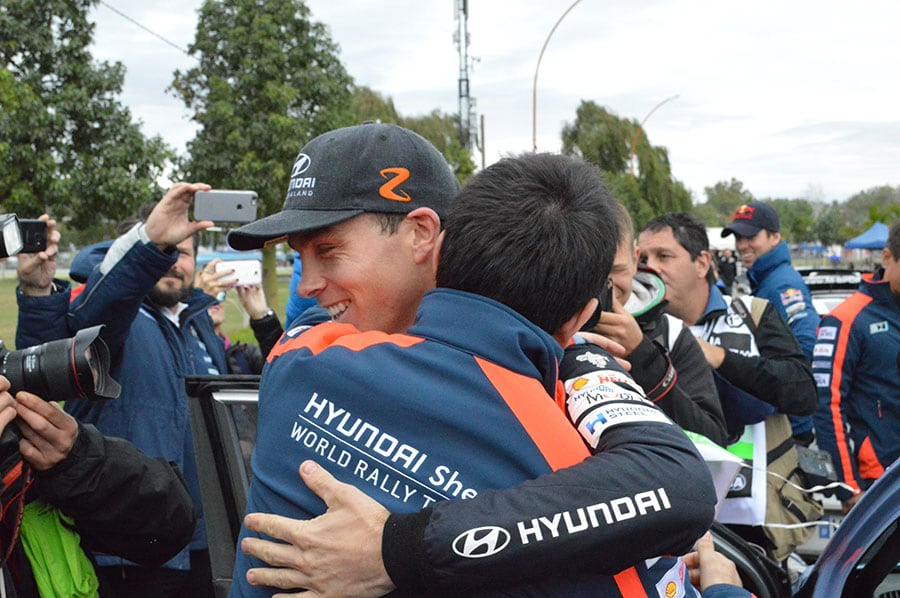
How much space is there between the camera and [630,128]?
125 feet

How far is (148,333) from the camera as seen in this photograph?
357 cm

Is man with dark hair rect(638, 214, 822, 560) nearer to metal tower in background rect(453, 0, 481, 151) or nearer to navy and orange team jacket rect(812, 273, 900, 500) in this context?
navy and orange team jacket rect(812, 273, 900, 500)

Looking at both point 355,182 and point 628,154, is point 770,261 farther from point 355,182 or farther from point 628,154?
point 628,154

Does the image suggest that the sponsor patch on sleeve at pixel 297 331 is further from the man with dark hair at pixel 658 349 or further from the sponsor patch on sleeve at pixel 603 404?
the man with dark hair at pixel 658 349

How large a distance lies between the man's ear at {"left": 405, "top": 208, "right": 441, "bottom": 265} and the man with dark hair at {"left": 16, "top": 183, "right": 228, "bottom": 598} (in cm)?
154

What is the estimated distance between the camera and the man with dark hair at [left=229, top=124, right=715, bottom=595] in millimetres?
1068

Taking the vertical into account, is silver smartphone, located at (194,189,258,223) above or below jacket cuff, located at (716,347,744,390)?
above

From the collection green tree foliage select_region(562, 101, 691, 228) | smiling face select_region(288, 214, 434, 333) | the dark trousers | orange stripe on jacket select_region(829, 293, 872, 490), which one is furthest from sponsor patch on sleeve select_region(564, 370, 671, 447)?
green tree foliage select_region(562, 101, 691, 228)

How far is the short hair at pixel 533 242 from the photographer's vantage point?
117cm

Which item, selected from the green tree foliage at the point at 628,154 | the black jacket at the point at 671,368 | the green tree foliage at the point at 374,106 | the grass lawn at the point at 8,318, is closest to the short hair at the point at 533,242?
the black jacket at the point at 671,368

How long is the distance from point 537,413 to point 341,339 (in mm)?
308

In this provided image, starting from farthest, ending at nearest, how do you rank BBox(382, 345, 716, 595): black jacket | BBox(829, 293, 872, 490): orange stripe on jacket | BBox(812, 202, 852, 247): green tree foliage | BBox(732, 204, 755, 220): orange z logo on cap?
1. BBox(812, 202, 852, 247): green tree foliage
2. BBox(732, 204, 755, 220): orange z logo on cap
3. BBox(829, 293, 872, 490): orange stripe on jacket
4. BBox(382, 345, 716, 595): black jacket

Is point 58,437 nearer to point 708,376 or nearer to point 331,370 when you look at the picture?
point 331,370

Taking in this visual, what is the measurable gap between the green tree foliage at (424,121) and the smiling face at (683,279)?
2207 centimetres
